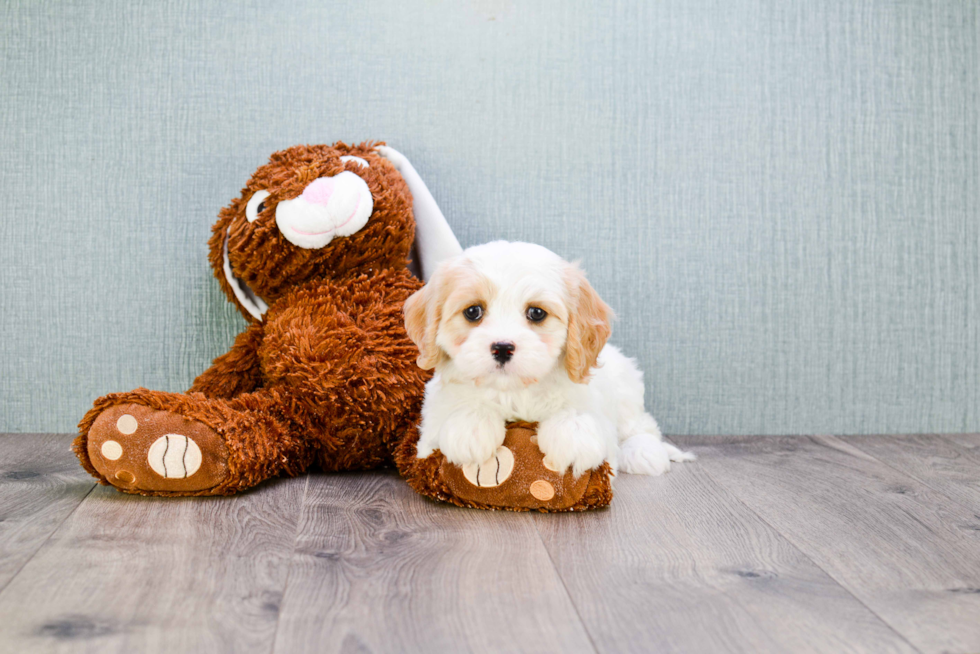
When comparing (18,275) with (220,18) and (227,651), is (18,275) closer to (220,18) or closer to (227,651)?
(220,18)

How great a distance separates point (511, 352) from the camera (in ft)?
3.77

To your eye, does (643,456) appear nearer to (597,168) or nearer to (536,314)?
(536,314)

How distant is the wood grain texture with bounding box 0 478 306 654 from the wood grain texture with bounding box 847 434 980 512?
1232mm

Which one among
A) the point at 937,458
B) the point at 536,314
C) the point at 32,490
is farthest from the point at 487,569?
the point at 937,458

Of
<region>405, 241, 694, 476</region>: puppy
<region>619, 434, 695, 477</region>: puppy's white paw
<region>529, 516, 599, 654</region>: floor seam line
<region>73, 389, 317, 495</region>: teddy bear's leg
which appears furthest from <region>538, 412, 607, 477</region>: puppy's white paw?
<region>73, 389, 317, 495</region>: teddy bear's leg

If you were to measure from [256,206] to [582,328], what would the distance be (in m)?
0.74

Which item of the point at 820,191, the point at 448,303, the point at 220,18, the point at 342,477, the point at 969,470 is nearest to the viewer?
the point at 448,303

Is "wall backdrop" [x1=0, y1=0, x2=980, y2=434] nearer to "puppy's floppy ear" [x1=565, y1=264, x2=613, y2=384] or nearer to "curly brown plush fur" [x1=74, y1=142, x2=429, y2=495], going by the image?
"curly brown plush fur" [x1=74, y1=142, x2=429, y2=495]

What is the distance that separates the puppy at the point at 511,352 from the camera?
117 cm

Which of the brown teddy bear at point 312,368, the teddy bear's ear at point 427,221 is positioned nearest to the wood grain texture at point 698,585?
the brown teddy bear at point 312,368

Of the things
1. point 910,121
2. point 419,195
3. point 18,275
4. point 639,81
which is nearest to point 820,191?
point 910,121

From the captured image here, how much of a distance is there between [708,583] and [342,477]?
776mm

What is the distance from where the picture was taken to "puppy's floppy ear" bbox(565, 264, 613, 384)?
1.23 meters

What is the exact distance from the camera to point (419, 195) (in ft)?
5.44
